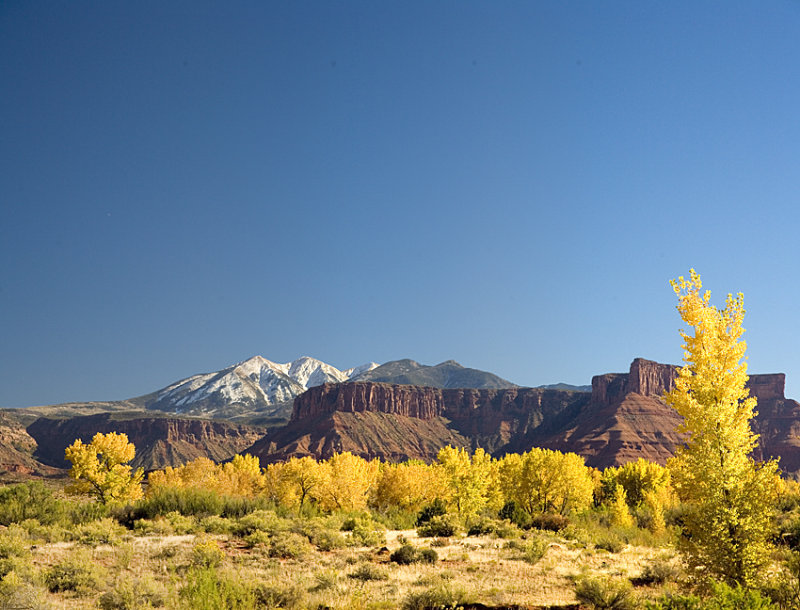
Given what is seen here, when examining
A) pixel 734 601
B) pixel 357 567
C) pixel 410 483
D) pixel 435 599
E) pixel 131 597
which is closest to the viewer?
pixel 734 601

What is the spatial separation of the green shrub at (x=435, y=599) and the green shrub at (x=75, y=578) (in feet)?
24.0

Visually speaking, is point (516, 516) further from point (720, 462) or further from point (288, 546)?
point (720, 462)

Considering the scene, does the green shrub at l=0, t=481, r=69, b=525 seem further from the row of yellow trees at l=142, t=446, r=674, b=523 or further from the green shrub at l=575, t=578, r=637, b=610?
the green shrub at l=575, t=578, r=637, b=610

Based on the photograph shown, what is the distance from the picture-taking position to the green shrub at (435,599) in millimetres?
11867

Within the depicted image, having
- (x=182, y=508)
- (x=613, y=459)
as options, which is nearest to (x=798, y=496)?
(x=182, y=508)

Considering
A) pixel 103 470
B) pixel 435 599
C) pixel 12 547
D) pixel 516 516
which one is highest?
pixel 435 599

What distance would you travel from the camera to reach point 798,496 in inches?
1469

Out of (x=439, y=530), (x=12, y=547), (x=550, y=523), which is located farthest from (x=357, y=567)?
(x=550, y=523)

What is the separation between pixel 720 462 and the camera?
40.3 ft

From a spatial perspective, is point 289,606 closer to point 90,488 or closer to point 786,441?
point 90,488

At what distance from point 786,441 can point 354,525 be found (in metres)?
173

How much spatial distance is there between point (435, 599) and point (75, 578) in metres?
8.50

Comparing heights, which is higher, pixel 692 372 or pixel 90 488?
pixel 692 372

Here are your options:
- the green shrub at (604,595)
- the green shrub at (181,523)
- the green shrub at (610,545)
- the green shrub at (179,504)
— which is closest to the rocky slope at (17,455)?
the green shrub at (179,504)
